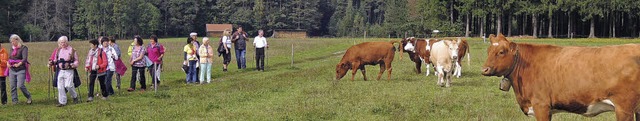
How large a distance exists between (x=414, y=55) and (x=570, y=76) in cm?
1513

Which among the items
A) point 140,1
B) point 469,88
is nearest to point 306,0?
point 140,1

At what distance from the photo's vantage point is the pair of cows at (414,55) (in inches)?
674

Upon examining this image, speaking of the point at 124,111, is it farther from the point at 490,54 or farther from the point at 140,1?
the point at 140,1

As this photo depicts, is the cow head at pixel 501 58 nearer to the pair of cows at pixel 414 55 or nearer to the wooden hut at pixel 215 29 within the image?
the pair of cows at pixel 414 55

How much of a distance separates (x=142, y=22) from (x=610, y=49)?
11106 centimetres

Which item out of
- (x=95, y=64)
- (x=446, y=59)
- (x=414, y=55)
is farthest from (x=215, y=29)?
(x=95, y=64)

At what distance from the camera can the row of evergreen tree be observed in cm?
7538

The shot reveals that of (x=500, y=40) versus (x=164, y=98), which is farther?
(x=164, y=98)

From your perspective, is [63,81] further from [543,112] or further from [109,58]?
[543,112]

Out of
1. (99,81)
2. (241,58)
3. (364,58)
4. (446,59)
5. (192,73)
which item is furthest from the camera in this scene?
(241,58)

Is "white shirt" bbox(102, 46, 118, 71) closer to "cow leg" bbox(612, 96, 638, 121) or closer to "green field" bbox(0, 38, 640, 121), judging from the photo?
"green field" bbox(0, 38, 640, 121)

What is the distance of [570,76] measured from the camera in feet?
23.4

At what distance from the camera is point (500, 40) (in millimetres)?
7742

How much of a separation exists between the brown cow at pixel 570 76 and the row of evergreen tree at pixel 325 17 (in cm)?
6744
